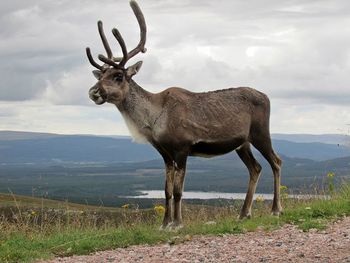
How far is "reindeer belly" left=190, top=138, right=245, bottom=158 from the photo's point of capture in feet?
42.7

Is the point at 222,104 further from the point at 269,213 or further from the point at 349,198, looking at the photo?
the point at 349,198

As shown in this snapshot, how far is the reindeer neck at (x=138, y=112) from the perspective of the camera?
13.0 meters

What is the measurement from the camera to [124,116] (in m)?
13.2

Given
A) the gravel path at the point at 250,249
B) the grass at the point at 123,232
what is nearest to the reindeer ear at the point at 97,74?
the grass at the point at 123,232

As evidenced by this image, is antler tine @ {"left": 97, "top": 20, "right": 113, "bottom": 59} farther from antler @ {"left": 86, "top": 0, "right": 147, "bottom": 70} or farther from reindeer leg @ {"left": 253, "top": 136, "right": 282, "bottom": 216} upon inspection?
reindeer leg @ {"left": 253, "top": 136, "right": 282, "bottom": 216}

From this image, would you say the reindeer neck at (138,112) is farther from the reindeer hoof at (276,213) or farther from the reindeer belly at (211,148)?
the reindeer hoof at (276,213)

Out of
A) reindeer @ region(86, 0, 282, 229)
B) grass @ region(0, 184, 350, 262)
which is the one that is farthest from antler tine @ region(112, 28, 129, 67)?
grass @ region(0, 184, 350, 262)

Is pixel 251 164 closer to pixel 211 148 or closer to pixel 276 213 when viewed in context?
pixel 276 213

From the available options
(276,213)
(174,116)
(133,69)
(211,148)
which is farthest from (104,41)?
(276,213)

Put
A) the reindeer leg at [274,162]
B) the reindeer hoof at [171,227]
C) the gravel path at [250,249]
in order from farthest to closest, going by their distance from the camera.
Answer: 1. the reindeer leg at [274,162]
2. the reindeer hoof at [171,227]
3. the gravel path at [250,249]

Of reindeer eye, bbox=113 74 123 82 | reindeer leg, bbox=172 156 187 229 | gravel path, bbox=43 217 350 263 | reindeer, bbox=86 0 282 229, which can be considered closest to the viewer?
gravel path, bbox=43 217 350 263

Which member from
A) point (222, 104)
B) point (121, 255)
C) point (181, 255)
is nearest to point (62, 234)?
point (121, 255)

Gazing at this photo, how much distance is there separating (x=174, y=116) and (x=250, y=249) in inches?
151

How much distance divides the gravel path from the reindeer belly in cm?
232
